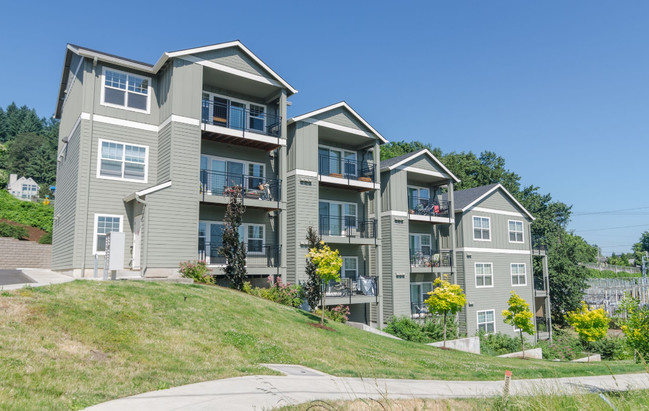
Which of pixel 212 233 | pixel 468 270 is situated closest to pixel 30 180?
pixel 212 233

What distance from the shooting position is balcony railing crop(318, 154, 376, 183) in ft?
87.3

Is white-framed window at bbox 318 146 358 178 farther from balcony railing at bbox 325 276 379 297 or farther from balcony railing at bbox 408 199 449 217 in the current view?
balcony railing at bbox 325 276 379 297

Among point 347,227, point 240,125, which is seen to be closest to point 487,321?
point 347,227

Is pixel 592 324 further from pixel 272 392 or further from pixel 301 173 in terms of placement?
pixel 272 392

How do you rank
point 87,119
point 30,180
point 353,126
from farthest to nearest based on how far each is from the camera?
point 30,180 < point 353,126 < point 87,119

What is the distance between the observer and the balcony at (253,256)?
846 inches

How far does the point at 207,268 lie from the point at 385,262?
11.9 m

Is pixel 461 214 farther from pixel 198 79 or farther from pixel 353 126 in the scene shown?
pixel 198 79

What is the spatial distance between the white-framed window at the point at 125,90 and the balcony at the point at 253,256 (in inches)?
285

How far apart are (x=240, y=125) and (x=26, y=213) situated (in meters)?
25.3

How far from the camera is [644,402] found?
21.2ft

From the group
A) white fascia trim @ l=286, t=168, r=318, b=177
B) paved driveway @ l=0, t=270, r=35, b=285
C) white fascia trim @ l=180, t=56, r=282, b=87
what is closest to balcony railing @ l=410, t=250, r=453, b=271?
white fascia trim @ l=286, t=168, r=318, b=177

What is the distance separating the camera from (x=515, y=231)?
1403 inches

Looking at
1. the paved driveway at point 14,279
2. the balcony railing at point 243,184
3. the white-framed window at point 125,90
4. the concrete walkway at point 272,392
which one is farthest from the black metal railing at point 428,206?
the paved driveway at point 14,279
